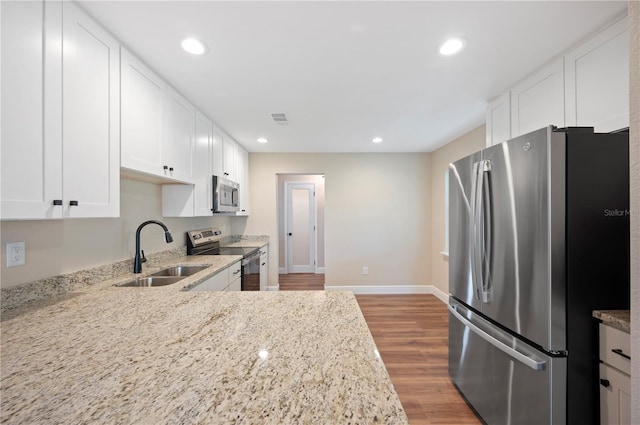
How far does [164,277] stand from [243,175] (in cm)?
237

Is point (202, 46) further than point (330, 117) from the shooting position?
No

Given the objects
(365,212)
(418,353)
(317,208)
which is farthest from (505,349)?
(317,208)

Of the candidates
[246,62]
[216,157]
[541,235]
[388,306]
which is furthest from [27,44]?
[388,306]

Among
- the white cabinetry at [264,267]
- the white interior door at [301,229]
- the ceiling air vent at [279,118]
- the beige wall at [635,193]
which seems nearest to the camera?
the beige wall at [635,193]

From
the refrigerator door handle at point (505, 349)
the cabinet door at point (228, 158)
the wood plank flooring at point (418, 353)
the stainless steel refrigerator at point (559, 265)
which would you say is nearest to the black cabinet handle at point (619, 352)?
the stainless steel refrigerator at point (559, 265)

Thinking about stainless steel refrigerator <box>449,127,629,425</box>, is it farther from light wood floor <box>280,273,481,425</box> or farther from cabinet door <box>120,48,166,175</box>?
cabinet door <box>120,48,166,175</box>

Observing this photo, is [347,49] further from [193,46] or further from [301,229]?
[301,229]

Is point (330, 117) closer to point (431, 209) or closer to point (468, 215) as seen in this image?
point (468, 215)

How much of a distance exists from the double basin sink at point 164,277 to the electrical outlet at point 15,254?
0.55m

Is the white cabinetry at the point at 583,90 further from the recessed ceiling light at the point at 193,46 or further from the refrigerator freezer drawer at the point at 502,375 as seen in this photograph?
the recessed ceiling light at the point at 193,46

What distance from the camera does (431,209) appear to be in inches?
184

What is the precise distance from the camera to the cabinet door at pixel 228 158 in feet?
11.0

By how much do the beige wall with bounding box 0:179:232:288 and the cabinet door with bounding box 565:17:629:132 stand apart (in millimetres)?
3078

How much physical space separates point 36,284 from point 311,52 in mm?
A: 2017
